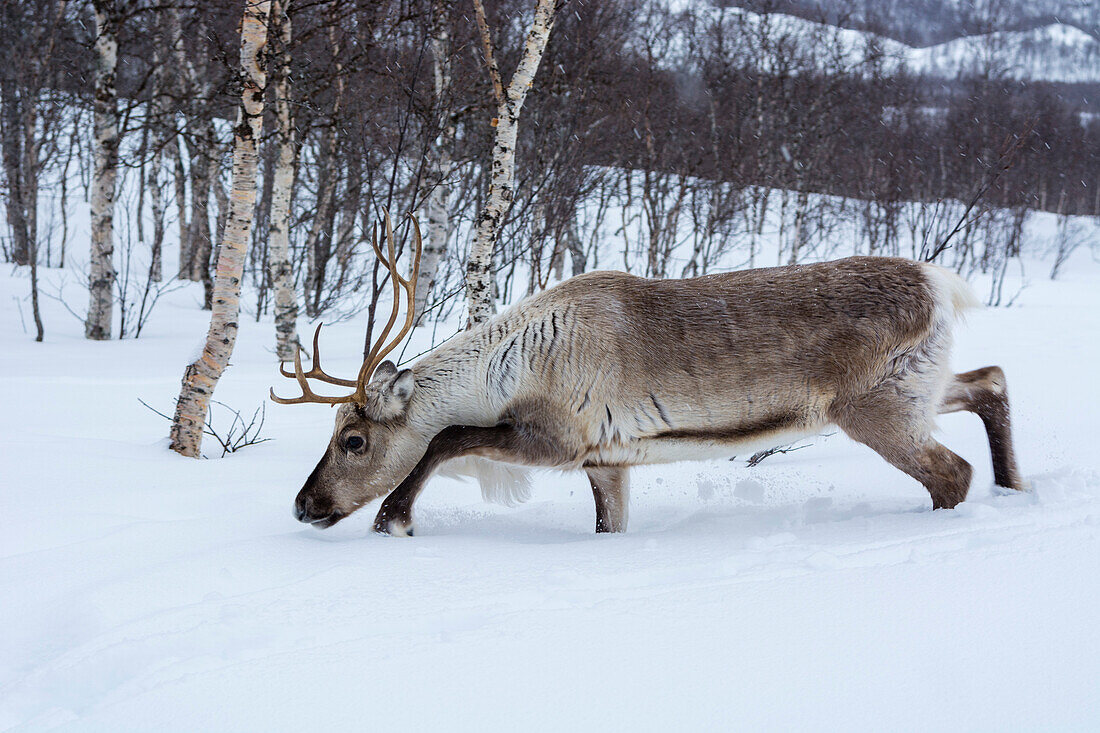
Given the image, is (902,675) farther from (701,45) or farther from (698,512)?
(701,45)

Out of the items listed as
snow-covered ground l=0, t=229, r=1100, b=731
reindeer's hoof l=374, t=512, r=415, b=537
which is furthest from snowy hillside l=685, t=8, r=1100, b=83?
reindeer's hoof l=374, t=512, r=415, b=537

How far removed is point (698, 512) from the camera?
3555mm

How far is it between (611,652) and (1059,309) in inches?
689

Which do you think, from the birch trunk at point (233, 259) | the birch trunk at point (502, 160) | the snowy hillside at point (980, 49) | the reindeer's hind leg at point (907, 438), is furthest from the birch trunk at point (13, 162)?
the reindeer's hind leg at point (907, 438)

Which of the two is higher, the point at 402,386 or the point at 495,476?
the point at 402,386

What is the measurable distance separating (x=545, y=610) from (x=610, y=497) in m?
1.55

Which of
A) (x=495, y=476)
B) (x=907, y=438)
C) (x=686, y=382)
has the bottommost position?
(x=495, y=476)

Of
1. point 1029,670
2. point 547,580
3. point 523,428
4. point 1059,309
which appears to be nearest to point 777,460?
point 523,428

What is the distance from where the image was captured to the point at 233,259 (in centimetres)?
465

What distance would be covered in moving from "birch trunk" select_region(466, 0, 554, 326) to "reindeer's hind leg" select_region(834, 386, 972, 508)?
3596 mm

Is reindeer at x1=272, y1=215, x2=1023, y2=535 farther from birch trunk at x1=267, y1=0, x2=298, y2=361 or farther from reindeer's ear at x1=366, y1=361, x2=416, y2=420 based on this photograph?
birch trunk at x1=267, y1=0, x2=298, y2=361

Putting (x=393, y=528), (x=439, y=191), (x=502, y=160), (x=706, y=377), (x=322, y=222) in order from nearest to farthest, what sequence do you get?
1. (x=393, y=528)
2. (x=706, y=377)
3. (x=502, y=160)
4. (x=439, y=191)
5. (x=322, y=222)

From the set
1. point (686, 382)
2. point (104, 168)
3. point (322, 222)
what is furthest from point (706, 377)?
point (322, 222)

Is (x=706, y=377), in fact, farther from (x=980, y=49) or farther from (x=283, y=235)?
(x=980, y=49)
